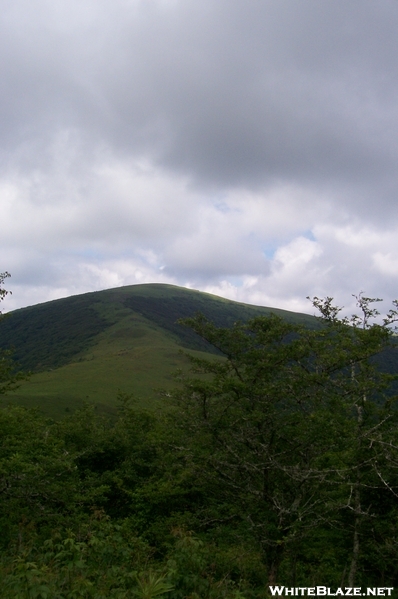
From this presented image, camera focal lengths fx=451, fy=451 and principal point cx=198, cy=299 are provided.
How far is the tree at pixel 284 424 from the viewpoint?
1224 centimetres

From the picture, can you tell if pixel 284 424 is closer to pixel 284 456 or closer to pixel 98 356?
pixel 284 456

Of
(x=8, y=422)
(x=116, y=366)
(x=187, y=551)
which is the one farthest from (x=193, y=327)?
(x=116, y=366)

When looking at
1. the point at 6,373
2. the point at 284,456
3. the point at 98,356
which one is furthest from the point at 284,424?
the point at 98,356

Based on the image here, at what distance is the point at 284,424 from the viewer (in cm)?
1284

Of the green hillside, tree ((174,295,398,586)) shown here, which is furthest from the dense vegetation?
the green hillside

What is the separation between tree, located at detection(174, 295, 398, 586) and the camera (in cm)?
1224

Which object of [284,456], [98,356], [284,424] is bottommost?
[284,456]

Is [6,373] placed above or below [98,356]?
below

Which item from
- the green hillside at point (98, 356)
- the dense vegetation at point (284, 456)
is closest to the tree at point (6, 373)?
the dense vegetation at point (284, 456)

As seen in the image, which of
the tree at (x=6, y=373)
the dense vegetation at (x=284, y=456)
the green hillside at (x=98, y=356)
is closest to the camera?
the dense vegetation at (x=284, y=456)

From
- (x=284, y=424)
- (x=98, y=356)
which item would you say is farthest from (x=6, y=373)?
(x=98, y=356)

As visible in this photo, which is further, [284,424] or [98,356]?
[98,356]

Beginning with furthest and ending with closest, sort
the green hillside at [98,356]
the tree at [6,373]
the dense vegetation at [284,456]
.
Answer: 1. the green hillside at [98,356]
2. the tree at [6,373]
3. the dense vegetation at [284,456]

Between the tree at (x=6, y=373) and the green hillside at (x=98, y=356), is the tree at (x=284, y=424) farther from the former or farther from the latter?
the green hillside at (x=98, y=356)
